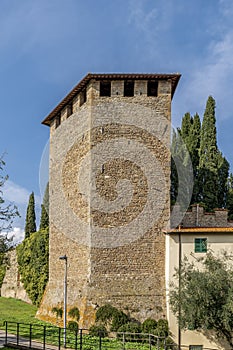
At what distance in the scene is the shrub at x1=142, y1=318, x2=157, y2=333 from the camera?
2248cm

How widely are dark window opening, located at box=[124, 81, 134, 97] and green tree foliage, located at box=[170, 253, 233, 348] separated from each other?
9.91m

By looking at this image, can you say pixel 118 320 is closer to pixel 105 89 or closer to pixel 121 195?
pixel 121 195

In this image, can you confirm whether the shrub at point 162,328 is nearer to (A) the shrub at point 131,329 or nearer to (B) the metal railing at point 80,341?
(B) the metal railing at point 80,341

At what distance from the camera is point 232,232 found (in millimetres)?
23156

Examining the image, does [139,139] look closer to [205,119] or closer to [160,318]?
[160,318]

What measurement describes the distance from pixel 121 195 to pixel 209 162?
13017 millimetres

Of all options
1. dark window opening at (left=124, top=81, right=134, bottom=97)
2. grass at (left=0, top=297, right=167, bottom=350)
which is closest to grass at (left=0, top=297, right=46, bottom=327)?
grass at (left=0, top=297, right=167, bottom=350)

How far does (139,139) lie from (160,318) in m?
9.00

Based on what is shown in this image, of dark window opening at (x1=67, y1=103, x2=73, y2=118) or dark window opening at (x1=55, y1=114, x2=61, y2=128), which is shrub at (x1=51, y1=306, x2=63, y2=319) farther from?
dark window opening at (x1=55, y1=114, x2=61, y2=128)

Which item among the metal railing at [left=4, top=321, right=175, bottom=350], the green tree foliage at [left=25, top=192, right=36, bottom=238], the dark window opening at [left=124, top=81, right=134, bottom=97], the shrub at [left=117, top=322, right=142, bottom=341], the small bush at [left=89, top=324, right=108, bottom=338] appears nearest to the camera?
the metal railing at [left=4, top=321, right=175, bottom=350]

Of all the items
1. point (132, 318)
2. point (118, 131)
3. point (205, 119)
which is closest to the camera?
point (132, 318)

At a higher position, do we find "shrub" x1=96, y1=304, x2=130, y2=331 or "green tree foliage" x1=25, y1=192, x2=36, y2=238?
"green tree foliage" x1=25, y1=192, x2=36, y2=238

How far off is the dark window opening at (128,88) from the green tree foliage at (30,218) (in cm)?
2551

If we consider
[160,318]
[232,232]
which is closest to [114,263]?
[160,318]
